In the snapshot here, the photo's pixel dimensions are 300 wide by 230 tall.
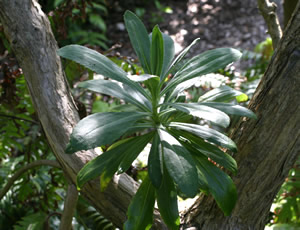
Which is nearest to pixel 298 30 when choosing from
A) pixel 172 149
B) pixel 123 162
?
pixel 172 149

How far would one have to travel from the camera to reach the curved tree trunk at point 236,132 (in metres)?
1.40

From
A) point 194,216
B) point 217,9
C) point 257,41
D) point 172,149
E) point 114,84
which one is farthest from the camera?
point 217,9

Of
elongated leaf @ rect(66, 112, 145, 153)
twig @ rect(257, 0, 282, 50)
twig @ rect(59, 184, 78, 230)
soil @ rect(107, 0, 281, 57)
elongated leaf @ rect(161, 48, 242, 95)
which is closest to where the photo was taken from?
elongated leaf @ rect(66, 112, 145, 153)

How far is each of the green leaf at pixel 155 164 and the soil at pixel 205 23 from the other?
15.3 feet

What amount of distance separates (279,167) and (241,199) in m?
0.20

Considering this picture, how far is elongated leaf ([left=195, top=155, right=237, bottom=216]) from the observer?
125cm

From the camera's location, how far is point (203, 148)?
4.42 ft

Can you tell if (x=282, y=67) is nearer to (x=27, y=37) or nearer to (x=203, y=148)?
(x=203, y=148)

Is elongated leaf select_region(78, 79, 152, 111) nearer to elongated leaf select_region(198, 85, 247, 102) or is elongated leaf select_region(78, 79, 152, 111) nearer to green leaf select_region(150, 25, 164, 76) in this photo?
green leaf select_region(150, 25, 164, 76)

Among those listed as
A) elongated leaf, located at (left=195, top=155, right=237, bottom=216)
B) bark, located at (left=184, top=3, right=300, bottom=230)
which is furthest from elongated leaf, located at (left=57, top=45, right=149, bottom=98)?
bark, located at (left=184, top=3, right=300, bottom=230)

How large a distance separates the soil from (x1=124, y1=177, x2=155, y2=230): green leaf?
4.61 meters

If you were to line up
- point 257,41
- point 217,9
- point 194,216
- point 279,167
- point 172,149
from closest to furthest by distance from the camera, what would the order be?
Result: point 172,149
point 279,167
point 194,216
point 257,41
point 217,9

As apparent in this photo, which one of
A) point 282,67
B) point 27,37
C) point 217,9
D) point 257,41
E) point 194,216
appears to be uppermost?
point 217,9

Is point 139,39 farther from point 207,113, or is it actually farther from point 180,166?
point 180,166
